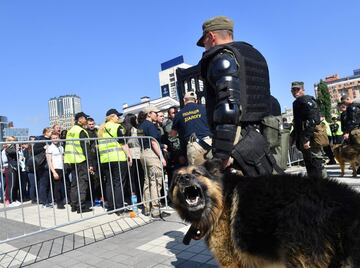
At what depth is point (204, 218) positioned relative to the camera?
2717mm

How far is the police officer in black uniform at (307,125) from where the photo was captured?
23.2 ft

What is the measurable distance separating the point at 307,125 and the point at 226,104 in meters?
4.79

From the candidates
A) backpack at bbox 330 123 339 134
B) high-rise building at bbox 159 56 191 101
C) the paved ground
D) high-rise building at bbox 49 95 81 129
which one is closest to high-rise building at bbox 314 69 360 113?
high-rise building at bbox 159 56 191 101

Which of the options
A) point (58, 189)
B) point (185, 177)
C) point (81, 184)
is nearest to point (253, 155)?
point (185, 177)

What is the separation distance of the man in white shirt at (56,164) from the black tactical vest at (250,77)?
179 inches

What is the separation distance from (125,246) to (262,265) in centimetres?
302

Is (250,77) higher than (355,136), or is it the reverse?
(250,77)

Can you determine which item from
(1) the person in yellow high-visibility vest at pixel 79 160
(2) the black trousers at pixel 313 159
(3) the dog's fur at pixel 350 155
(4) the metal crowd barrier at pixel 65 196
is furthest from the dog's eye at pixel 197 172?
(3) the dog's fur at pixel 350 155

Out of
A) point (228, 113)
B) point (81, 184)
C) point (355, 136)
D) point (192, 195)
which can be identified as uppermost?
point (228, 113)

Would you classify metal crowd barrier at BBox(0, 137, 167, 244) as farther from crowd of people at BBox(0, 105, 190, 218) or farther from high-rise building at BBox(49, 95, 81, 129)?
high-rise building at BBox(49, 95, 81, 129)

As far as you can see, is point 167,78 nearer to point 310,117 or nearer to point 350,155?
point 350,155

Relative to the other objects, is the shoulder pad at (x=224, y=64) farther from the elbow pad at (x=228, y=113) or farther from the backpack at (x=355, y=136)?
the backpack at (x=355, y=136)

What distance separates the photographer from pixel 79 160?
291 inches

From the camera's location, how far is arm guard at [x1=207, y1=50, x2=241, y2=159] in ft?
9.36
